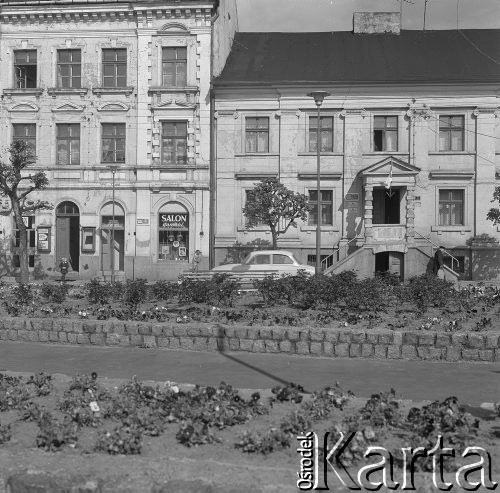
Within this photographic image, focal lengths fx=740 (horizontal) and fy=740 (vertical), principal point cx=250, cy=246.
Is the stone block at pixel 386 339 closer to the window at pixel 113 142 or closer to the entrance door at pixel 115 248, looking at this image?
the entrance door at pixel 115 248

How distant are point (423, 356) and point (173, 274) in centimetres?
2518

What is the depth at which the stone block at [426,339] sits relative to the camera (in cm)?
1249

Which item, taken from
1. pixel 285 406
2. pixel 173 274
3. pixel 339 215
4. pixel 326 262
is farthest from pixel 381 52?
pixel 285 406

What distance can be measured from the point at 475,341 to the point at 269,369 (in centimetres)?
353

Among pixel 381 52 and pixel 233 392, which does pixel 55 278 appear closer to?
pixel 381 52

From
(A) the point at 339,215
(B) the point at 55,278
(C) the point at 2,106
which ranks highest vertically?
(C) the point at 2,106

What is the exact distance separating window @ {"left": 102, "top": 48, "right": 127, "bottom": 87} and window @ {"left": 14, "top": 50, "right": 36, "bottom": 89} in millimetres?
3754

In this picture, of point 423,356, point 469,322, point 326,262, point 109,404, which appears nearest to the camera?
point 109,404

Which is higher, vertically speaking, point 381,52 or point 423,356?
point 381,52

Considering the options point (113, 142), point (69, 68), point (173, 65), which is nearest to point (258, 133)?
point (173, 65)

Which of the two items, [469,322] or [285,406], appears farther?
[469,322]

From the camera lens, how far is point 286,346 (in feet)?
42.9

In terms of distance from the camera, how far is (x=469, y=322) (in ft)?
46.3

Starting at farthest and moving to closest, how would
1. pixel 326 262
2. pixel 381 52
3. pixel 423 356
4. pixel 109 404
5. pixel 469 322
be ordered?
pixel 381 52 → pixel 326 262 → pixel 469 322 → pixel 423 356 → pixel 109 404
